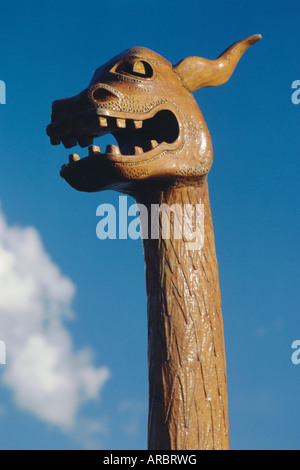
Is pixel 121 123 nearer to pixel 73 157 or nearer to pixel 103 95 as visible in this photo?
pixel 103 95

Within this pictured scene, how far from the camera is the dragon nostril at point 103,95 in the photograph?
11.3ft

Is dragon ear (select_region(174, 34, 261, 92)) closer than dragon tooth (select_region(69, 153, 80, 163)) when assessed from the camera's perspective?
No

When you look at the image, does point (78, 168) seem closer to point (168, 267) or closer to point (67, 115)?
point (67, 115)

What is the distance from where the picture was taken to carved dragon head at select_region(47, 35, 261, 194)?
3420 mm

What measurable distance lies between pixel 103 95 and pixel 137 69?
299 mm

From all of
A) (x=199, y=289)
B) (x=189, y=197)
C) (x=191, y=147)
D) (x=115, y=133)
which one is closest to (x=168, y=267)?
(x=199, y=289)

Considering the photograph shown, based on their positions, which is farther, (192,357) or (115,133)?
(115,133)

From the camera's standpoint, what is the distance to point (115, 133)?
3840mm

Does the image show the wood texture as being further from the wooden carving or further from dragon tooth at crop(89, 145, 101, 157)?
dragon tooth at crop(89, 145, 101, 157)

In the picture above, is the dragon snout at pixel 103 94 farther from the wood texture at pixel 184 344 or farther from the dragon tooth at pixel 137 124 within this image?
the wood texture at pixel 184 344

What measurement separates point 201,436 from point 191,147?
1516 millimetres

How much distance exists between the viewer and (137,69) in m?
3.63

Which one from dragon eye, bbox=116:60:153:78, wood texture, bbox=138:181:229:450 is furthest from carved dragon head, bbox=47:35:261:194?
wood texture, bbox=138:181:229:450

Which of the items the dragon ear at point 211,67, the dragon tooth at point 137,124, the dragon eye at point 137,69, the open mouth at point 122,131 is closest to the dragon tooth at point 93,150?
the open mouth at point 122,131
